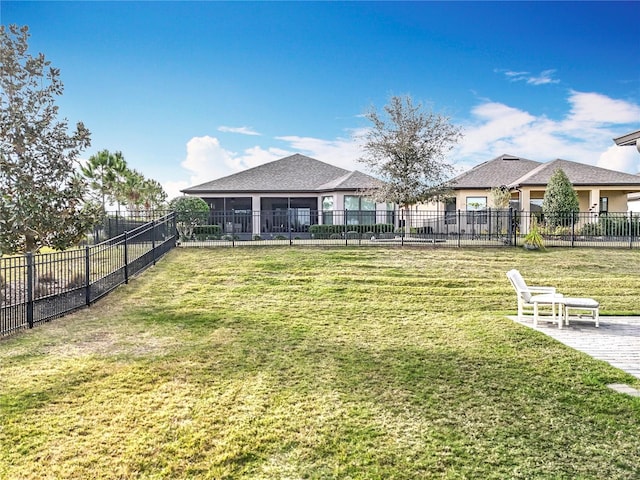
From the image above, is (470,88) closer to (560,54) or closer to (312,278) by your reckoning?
(560,54)

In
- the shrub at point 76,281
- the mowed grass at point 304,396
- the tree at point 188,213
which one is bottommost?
the mowed grass at point 304,396

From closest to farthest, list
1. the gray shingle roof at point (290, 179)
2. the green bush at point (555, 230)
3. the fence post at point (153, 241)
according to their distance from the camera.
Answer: the fence post at point (153, 241), the green bush at point (555, 230), the gray shingle roof at point (290, 179)

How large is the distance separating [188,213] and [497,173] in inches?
818

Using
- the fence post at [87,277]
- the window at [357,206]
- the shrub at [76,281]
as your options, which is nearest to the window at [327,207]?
the window at [357,206]

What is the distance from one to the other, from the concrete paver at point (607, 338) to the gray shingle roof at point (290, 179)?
62.7ft

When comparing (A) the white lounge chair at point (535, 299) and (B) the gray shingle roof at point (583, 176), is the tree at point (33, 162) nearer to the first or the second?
(A) the white lounge chair at point (535, 299)

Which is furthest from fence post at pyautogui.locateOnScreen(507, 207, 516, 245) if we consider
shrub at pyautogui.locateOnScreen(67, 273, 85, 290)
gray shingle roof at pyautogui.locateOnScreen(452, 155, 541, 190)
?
shrub at pyautogui.locateOnScreen(67, 273, 85, 290)

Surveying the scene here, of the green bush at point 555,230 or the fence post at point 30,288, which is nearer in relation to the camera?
the fence post at point 30,288

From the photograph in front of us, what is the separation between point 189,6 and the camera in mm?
12359

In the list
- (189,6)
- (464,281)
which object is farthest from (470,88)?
(189,6)

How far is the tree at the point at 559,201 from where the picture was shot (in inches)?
858

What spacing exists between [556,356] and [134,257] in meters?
10.9

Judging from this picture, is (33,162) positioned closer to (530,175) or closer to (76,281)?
(76,281)

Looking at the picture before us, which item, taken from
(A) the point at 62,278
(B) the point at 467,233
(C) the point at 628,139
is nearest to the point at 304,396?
(C) the point at 628,139
